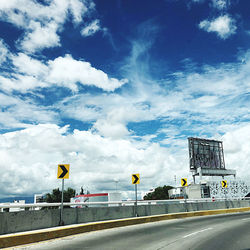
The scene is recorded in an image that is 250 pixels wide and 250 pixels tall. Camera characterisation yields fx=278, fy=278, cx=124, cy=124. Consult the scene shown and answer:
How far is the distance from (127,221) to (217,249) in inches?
297

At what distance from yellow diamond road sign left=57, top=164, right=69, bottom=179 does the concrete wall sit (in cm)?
151

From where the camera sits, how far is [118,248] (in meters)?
8.52

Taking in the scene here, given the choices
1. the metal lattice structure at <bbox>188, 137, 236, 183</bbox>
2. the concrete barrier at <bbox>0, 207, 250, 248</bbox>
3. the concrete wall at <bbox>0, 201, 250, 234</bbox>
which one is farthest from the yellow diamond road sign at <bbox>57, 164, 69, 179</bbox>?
the metal lattice structure at <bbox>188, 137, 236, 183</bbox>

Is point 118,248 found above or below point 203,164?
below

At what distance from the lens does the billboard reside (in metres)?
61.3

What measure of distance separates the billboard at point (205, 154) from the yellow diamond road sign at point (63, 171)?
168ft

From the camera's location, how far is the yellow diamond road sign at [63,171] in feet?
42.8

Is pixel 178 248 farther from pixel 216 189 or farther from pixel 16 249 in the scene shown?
pixel 216 189

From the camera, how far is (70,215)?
12727 mm

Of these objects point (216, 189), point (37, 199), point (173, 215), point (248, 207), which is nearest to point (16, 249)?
point (173, 215)

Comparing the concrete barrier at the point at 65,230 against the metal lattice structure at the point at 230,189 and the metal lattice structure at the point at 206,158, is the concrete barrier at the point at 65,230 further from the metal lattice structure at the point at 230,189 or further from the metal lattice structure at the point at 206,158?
the metal lattice structure at the point at 230,189

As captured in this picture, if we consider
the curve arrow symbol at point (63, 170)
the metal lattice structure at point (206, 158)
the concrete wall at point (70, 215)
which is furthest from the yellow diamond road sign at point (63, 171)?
the metal lattice structure at point (206, 158)

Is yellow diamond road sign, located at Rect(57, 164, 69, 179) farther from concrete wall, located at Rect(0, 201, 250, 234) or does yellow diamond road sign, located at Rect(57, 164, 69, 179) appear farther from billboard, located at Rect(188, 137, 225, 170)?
billboard, located at Rect(188, 137, 225, 170)

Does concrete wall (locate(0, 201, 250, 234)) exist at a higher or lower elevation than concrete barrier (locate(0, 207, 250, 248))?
higher
